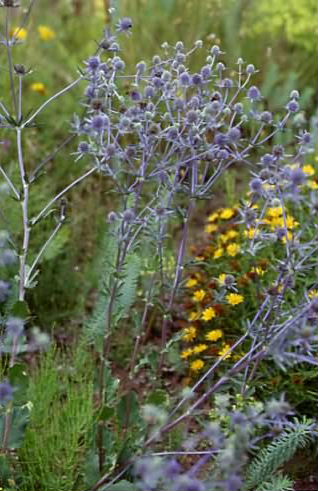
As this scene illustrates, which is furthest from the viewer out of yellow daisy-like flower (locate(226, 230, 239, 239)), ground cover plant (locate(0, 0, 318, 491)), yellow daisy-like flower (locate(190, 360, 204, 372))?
yellow daisy-like flower (locate(226, 230, 239, 239))

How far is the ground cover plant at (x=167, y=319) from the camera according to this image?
1.93 meters

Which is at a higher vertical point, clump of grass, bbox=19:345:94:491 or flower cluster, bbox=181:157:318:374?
flower cluster, bbox=181:157:318:374

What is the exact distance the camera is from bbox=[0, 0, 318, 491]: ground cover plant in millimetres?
1931

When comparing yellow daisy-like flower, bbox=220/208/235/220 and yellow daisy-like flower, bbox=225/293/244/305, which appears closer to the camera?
yellow daisy-like flower, bbox=225/293/244/305

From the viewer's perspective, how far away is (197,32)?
5.15 m

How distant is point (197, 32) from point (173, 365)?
103 inches

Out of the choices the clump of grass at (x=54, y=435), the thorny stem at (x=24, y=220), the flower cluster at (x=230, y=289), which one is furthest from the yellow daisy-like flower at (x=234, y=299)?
the thorny stem at (x=24, y=220)

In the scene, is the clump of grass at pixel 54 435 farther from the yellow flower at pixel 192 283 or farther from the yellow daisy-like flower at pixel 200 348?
the yellow flower at pixel 192 283

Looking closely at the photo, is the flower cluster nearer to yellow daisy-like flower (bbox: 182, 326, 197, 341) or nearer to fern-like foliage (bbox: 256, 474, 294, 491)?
yellow daisy-like flower (bbox: 182, 326, 197, 341)

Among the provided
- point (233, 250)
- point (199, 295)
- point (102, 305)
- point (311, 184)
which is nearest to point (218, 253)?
point (233, 250)

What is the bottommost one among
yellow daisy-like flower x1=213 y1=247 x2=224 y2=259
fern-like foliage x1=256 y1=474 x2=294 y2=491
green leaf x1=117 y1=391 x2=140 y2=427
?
fern-like foliage x1=256 y1=474 x2=294 y2=491

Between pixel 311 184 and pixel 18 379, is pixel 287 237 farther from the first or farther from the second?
pixel 18 379

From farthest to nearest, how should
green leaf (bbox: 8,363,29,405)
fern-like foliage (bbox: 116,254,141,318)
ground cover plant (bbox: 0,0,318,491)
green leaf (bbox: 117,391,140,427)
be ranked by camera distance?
fern-like foliage (bbox: 116,254,141,318) → green leaf (bbox: 117,391,140,427) → green leaf (bbox: 8,363,29,405) → ground cover plant (bbox: 0,0,318,491)

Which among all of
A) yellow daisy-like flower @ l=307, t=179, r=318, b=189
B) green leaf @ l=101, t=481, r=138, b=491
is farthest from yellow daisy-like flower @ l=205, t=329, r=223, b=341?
green leaf @ l=101, t=481, r=138, b=491
